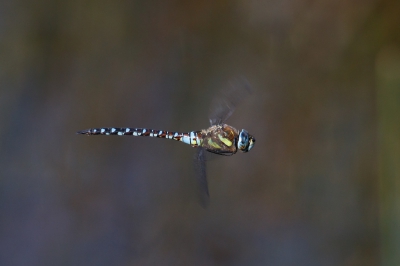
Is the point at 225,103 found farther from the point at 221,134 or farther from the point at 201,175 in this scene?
the point at 201,175

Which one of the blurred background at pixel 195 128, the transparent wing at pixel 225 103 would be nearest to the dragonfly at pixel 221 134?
the transparent wing at pixel 225 103

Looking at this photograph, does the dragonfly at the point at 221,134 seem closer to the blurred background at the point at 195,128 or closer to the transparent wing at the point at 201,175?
the transparent wing at the point at 201,175

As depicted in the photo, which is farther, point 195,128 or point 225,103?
point 195,128

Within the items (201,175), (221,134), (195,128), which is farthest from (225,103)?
(195,128)

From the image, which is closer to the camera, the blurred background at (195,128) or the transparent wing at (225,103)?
the transparent wing at (225,103)

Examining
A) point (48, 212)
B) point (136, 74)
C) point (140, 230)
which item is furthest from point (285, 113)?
point (48, 212)

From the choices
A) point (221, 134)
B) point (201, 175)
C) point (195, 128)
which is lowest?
point (201, 175)
